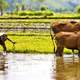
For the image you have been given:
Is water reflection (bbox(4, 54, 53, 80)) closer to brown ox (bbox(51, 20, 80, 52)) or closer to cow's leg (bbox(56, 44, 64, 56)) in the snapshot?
cow's leg (bbox(56, 44, 64, 56))

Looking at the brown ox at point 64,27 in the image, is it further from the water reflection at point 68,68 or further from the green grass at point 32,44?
the green grass at point 32,44

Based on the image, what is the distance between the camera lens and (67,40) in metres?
13.0

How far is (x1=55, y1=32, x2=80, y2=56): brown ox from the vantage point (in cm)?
1294

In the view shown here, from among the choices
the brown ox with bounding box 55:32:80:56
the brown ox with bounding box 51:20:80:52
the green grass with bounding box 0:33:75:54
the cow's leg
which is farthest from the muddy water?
the green grass with bounding box 0:33:75:54

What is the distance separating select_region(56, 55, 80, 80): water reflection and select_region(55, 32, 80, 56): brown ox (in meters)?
0.35

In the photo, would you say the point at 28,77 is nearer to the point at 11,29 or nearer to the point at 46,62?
the point at 46,62

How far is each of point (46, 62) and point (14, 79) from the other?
3.04 m

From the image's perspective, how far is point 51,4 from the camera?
138750 mm

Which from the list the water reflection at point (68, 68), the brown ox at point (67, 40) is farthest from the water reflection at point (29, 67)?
the brown ox at point (67, 40)

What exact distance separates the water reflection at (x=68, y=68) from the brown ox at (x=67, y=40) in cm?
35

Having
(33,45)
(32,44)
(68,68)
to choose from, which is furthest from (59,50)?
(32,44)

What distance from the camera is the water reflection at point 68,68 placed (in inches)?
377

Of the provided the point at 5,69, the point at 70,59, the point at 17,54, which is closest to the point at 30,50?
the point at 17,54

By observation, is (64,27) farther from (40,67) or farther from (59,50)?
(40,67)
